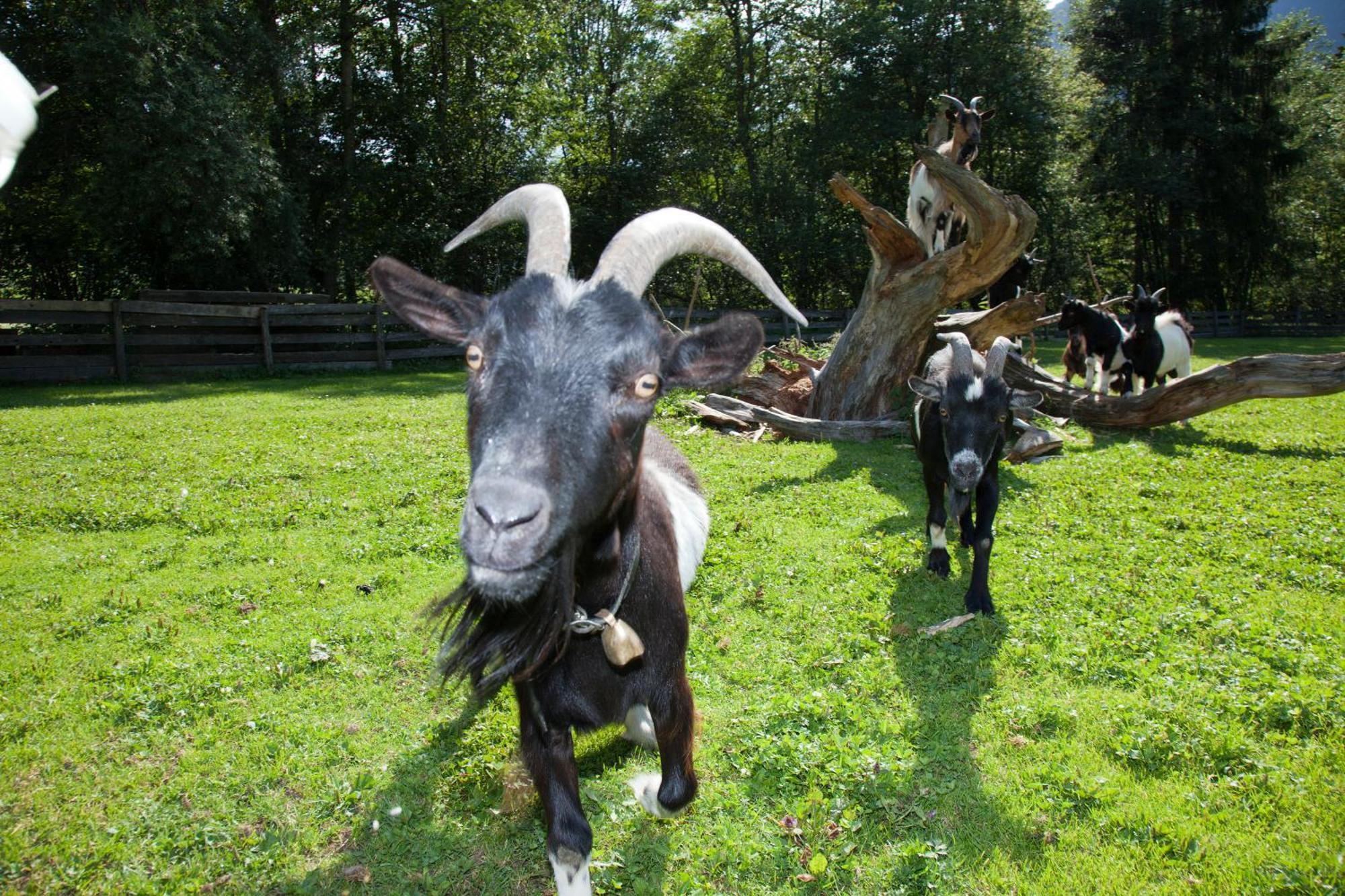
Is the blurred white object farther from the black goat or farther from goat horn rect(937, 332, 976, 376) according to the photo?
the black goat

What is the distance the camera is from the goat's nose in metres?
1.87

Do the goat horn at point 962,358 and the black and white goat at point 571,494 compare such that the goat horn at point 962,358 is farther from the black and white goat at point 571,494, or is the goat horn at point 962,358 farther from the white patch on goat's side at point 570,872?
the white patch on goat's side at point 570,872

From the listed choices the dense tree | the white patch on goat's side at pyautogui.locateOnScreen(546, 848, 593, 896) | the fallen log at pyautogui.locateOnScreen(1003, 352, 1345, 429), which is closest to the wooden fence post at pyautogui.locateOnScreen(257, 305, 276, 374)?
the dense tree

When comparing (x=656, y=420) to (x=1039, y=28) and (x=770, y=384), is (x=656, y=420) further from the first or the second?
(x=1039, y=28)

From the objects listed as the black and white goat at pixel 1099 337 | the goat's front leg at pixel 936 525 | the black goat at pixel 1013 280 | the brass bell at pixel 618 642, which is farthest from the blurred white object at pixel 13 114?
the black goat at pixel 1013 280

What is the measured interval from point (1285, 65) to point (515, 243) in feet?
114

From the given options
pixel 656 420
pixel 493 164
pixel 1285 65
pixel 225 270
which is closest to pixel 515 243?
pixel 493 164

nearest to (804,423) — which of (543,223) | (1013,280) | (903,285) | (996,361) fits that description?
(903,285)

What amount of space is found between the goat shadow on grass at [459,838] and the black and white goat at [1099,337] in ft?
39.4

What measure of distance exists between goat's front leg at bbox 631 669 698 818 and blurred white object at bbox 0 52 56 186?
8.19ft

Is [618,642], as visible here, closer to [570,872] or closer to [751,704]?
[570,872]

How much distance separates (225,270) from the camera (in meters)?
21.2

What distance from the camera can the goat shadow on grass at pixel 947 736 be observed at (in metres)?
2.99

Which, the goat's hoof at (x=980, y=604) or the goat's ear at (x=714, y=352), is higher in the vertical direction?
the goat's ear at (x=714, y=352)
